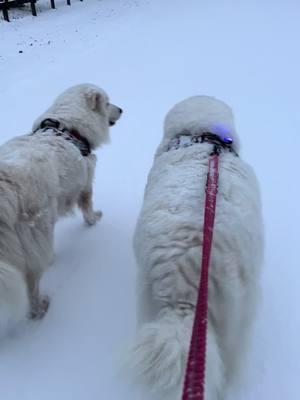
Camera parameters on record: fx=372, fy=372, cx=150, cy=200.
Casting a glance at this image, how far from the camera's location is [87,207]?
149 inches

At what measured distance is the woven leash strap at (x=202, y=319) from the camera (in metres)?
1.15

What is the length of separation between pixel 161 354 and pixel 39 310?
1665 mm

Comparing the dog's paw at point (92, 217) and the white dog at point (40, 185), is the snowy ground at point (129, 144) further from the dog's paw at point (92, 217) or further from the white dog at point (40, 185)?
the white dog at point (40, 185)

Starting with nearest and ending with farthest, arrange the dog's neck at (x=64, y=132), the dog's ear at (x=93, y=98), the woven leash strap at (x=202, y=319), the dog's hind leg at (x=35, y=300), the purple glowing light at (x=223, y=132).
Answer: the woven leash strap at (x=202, y=319), the dog's hind leg at (x=35, y=300), the purple glowing light at (x=223, y=132), the dog's neck at (x=64, y=132), the dog's ear at (x=93, y=98)

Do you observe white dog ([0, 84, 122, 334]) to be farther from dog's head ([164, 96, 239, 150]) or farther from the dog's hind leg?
dog's head ([164, 96, 239, 150])

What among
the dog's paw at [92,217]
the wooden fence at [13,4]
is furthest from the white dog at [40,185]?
the wooden fence at [13,4]

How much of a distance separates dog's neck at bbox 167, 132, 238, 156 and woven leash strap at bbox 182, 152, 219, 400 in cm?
46

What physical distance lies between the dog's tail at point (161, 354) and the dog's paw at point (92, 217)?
A: 2339mm

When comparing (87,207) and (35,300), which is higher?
(87,207)

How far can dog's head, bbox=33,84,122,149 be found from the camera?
3340 millimetres

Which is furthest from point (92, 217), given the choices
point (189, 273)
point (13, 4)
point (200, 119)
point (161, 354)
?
point (13, 4)

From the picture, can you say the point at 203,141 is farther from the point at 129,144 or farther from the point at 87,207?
the point at 129,144

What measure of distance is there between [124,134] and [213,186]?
3.88 metres

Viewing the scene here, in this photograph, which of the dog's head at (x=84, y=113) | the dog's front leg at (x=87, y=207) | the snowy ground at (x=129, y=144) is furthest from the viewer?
the dog's front leg at (x=87, y=207)
